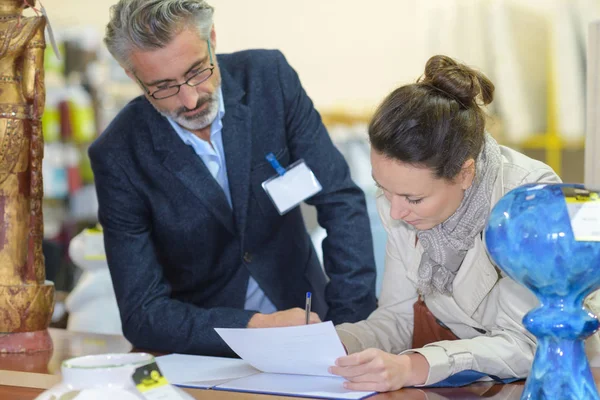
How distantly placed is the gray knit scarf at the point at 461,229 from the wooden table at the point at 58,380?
26cm

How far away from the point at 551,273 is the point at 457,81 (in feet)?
1.98

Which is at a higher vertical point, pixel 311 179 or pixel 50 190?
pixel 311 179

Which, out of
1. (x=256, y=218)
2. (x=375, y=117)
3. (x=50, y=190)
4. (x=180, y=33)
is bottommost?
(x=50, y=190)

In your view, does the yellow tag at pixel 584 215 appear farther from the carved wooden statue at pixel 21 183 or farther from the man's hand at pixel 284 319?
the carved wooden statue at pixel 21 183

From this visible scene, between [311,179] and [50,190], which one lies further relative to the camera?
[50,190]

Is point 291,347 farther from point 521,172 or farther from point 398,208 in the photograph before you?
point 521,172

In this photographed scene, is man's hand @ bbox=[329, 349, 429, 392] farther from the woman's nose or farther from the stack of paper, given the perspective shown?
the woman's nose

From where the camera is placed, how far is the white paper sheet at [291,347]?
1.41 metres

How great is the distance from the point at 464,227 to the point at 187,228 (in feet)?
2.50

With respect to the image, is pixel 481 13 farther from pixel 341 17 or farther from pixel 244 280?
pixel 244 280

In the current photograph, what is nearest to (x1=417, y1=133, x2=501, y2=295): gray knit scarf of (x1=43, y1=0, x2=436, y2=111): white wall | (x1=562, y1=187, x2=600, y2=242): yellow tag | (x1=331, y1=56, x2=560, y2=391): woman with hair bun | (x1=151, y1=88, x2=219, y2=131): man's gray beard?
(x1=331, y1=56, x2=560, y2=391): woman with hair bun

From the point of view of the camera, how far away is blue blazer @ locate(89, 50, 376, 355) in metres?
2.03

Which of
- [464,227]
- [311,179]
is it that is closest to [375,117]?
[464,227]

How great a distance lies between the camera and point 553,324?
106cm
